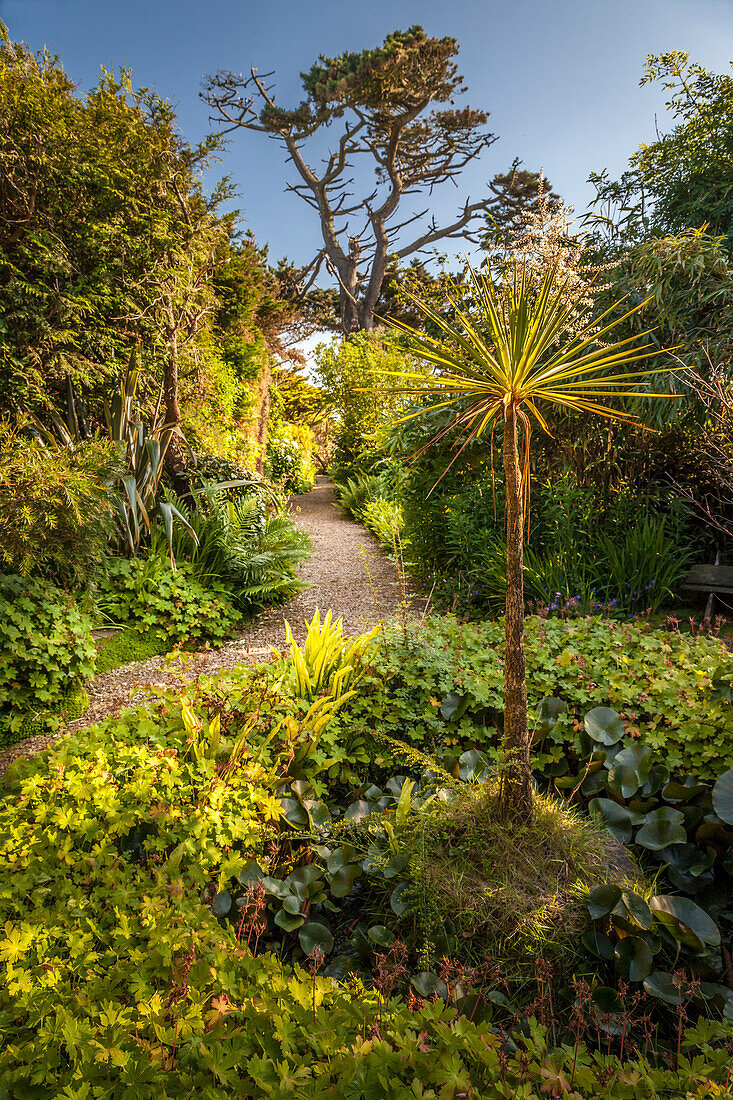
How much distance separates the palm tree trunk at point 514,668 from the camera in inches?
67.0

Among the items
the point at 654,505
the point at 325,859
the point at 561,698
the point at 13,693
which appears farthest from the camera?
the point at 654,505

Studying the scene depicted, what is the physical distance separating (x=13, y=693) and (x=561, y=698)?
2867 millimetres

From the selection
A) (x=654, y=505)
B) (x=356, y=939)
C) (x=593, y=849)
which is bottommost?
(x=356, y=939)

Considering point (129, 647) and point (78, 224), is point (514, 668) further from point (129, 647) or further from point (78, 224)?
point (78, 224)

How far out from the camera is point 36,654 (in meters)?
2.92

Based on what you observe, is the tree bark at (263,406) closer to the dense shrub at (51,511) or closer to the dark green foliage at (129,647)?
the dark green foliage at (129,647)

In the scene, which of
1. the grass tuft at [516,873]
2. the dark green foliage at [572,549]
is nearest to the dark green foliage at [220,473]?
the dark green foliage at [572,549]

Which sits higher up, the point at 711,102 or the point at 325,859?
the point at 711,102

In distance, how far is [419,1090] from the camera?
855 mm

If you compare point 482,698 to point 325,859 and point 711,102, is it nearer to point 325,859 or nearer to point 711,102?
point 325,859

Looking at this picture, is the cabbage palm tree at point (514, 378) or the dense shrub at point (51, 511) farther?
the dense shrub at point (51, 511)

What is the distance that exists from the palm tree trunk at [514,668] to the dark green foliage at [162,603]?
2.85m

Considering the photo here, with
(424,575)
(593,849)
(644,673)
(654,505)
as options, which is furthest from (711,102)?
(593,849)

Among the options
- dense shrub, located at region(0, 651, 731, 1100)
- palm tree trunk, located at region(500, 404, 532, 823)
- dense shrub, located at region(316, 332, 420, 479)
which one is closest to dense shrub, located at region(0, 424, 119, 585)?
dense shrub, located at region(0, 651, 731, 1100)
